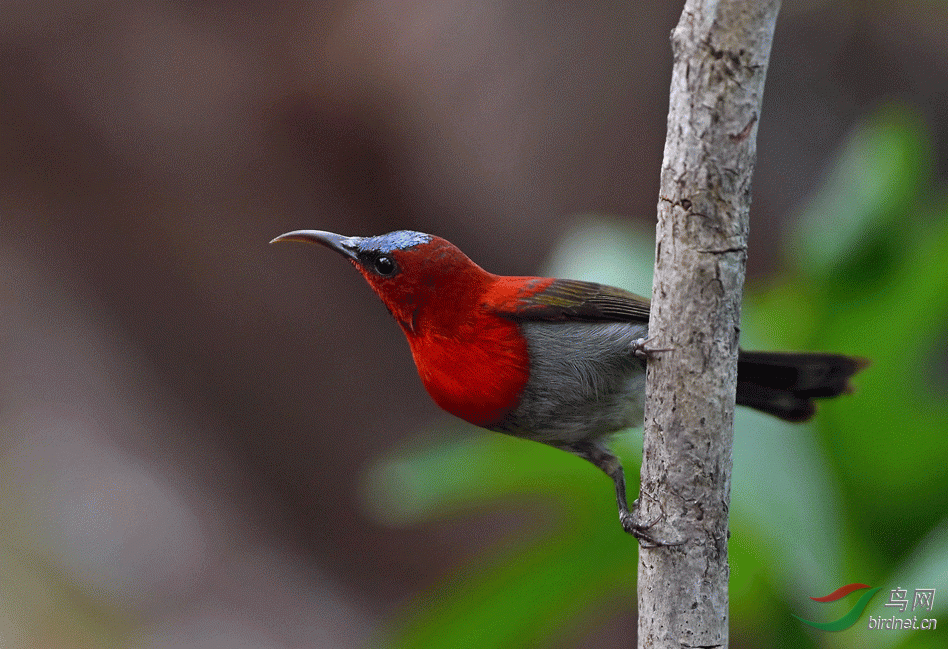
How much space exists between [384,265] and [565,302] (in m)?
0.69

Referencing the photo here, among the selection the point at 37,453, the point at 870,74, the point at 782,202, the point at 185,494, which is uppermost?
the point at 870,74

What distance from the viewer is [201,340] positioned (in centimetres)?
686

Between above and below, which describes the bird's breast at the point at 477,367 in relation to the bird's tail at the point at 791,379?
above

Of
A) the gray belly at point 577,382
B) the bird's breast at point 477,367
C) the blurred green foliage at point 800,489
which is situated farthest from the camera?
the blurred green foliage at point 800,489

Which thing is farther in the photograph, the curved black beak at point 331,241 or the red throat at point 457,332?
the curved black beak at point 331,241

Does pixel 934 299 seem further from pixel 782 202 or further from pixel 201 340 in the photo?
pixel 201 340

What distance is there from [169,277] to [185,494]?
1902 millimetres

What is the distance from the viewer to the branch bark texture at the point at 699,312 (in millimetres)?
1725

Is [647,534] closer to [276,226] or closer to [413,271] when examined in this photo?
[413,271]

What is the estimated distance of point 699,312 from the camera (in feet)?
6.21

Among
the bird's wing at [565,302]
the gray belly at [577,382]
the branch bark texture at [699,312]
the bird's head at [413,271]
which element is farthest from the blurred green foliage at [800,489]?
the branch bark texture at [699,312]

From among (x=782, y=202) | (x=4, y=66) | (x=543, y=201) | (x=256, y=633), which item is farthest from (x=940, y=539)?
(x=4, y=66)

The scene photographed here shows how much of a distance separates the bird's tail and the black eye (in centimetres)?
134

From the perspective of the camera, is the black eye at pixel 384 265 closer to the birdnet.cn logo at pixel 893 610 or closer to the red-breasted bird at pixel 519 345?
the red-breasted bird at pixel 519 345
